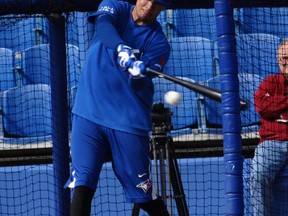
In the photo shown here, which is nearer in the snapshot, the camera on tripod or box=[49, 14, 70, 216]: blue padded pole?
box=[49, 14, 70, 216]: blue padded pole

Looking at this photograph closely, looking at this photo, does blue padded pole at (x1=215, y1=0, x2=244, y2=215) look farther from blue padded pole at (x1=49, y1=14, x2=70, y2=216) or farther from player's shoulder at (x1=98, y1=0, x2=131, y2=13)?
blue padded pole at (x1=49, y1=14, x2=70, y2=216)

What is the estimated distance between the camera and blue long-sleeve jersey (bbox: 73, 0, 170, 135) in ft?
14.1

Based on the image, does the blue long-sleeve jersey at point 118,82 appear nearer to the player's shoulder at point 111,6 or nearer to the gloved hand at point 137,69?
the player's shoulder at point 111,6

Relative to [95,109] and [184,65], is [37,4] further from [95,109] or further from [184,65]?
[184,65]

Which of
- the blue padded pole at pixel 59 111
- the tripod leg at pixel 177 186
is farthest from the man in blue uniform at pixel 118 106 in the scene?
the tripod leg at pixel 177 186

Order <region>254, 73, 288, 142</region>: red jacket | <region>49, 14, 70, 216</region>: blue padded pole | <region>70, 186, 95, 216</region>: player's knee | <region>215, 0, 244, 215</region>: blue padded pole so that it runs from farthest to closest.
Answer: <region>254, 73, 288, 142</region>: red jacket, <region>49, 14, 70, 216</region>: blue padded pole, <region>70, 186, 95, 216</region>: player's knee, <region>215, 0, 244, 215</region>: blue padded pole

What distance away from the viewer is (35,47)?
6898 millimetres

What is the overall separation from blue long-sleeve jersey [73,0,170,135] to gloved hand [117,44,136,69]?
11.9 inches

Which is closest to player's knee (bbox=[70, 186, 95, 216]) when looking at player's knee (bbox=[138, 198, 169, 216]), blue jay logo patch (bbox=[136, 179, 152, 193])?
blue jay logo patch (bbox=[136, 179, 152, 193])

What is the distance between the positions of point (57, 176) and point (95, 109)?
0.92 m

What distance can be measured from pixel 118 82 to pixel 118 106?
14 centimetres

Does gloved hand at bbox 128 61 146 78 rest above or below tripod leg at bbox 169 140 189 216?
above

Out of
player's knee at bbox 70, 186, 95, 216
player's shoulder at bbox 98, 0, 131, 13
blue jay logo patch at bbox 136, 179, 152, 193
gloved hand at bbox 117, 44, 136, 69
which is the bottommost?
player's knee at bbox 70, 186, 95, 216

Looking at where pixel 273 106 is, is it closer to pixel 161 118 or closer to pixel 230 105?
pixel 161 118
